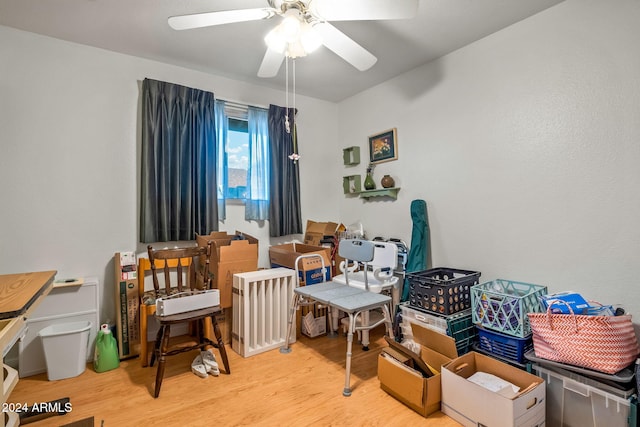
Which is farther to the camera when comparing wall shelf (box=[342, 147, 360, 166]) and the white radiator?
wall shelf (box=[342, 147, 360, 166])

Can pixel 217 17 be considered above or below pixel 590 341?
above

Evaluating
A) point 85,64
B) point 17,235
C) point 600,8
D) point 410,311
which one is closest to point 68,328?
point 17,235

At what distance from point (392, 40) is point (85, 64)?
2.54 metres

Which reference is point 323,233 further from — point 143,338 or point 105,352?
point 105,352

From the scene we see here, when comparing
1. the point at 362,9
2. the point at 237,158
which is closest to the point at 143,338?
the point at 237,158

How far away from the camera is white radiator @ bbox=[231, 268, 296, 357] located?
97.0 inches

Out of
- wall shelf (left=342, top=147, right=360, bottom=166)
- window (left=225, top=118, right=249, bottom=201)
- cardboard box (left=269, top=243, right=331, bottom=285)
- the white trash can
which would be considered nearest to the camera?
the white trash can

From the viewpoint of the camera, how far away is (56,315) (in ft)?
7.51

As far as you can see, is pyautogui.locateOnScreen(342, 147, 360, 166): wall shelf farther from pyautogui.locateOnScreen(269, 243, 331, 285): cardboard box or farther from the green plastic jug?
the green plastic jug

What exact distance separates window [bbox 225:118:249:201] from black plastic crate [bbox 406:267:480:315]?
1920mm

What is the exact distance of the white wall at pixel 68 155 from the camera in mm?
2322

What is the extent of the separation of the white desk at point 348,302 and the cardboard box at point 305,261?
1.08ft

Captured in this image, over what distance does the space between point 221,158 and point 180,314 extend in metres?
1.62

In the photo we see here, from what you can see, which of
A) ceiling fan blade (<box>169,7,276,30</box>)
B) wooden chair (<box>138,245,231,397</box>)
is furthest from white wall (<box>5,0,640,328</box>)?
ceiling fan blade (<box>169,7,276,30</box>)
